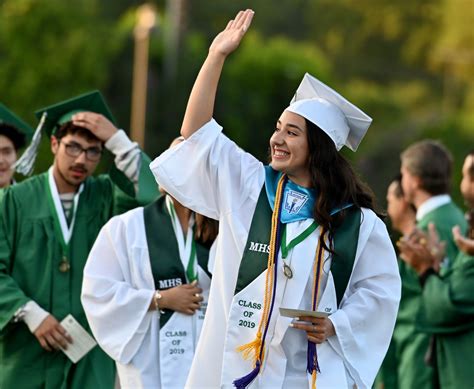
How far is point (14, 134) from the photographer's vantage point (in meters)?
8.88

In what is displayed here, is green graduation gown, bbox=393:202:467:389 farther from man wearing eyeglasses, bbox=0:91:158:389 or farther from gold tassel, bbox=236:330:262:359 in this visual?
gold tassel, bbox=236:330:262:359

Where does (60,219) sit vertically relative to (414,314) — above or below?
above

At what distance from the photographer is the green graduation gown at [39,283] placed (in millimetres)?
8148

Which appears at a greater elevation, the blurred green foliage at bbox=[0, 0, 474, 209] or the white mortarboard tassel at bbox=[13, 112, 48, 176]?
the blurred green foliage at bbox=[0, 0, 474, 209]

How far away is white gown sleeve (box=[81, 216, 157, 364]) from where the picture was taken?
7.63 meters

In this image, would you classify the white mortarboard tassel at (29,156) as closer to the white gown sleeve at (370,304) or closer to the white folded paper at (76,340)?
the white folded paper at (76,340)

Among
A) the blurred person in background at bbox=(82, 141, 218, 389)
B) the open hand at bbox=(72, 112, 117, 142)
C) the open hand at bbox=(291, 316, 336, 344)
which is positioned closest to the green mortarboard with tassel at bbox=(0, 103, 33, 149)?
the open hand at bbox=(72, 112, 117, 142)

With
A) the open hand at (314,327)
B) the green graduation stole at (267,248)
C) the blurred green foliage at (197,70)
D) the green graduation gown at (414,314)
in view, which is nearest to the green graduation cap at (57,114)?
the green graduation stole at (267,248)

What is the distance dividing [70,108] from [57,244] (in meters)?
0.95

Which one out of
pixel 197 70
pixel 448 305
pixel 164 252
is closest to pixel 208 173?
pixel 164 252

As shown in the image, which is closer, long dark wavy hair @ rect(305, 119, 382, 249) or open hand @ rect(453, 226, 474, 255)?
long dark wavy hair @ rect(305, 119, 382, 249)

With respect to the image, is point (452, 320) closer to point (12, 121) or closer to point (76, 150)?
point (76, 150)

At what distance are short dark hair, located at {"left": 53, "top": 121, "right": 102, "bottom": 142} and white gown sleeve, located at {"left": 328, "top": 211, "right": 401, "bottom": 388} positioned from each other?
98.6 inches

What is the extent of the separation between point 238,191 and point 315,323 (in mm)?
793
